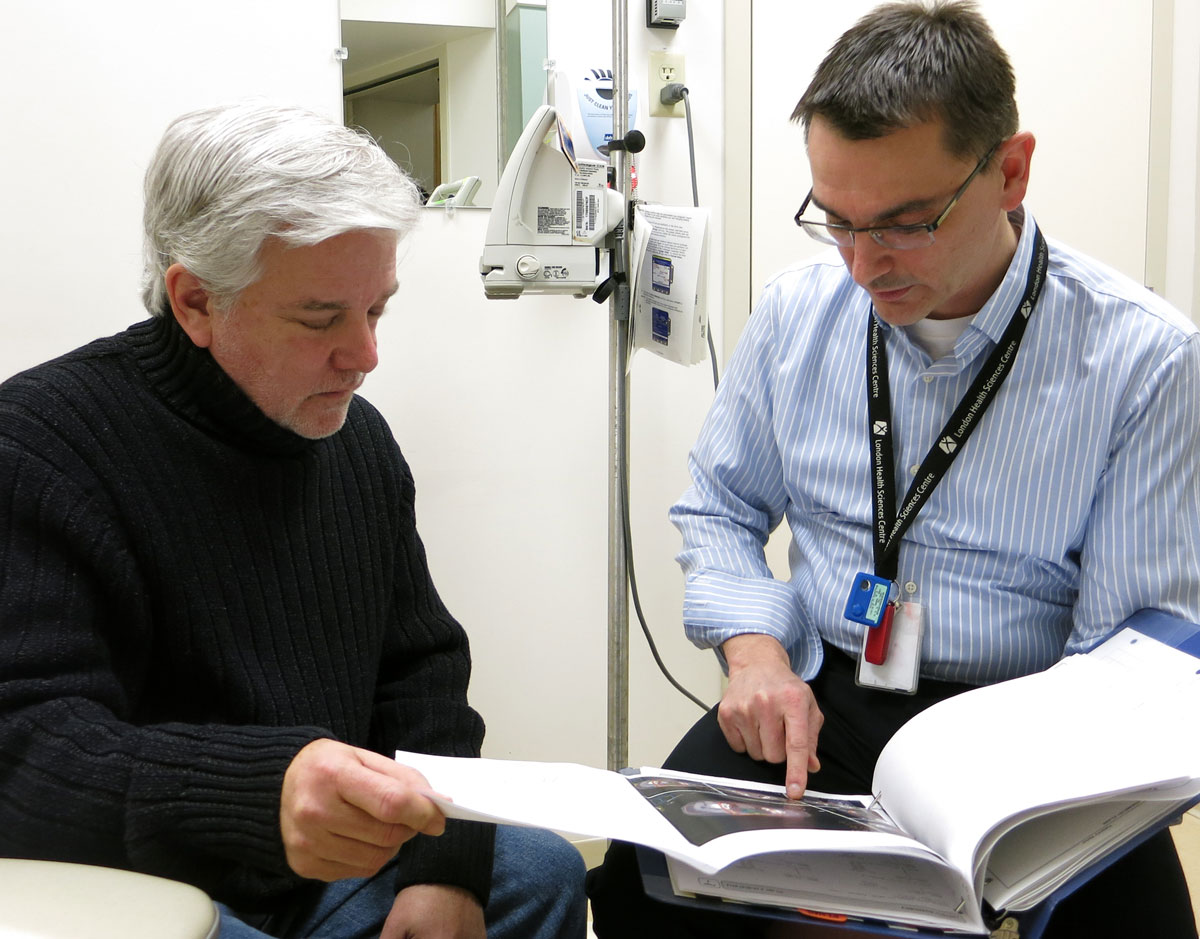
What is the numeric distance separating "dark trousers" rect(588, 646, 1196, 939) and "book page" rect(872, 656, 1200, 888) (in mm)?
21

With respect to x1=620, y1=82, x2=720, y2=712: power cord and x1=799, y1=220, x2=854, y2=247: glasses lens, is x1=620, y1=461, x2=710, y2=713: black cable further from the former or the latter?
x1=799, y1=220, x2=854, y2=247: glasses lens

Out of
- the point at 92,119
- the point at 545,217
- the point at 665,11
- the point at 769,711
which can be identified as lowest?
the point at 769,711

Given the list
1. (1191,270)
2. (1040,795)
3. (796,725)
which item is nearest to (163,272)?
(796,725)

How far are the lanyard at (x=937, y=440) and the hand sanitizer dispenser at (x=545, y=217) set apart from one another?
650mm

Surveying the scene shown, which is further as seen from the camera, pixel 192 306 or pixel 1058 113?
pixel 1058 113

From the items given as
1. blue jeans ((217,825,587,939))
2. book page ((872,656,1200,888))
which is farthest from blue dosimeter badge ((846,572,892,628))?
blue jeans ((217,825,587,939))

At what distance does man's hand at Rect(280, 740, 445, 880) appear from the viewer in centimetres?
82

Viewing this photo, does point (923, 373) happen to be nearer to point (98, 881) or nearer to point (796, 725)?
point (796, 725)

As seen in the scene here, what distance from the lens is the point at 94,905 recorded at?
2.10 ft

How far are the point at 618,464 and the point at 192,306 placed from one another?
3.11ft

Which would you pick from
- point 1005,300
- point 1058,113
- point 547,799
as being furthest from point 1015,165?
point 1058,113

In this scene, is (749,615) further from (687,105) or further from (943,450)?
(687,105)

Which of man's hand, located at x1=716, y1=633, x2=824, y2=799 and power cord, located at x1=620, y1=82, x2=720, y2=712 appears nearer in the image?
man's hand, located at x1=716, y1=633, x2=824, y2=799

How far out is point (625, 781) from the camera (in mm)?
1003
